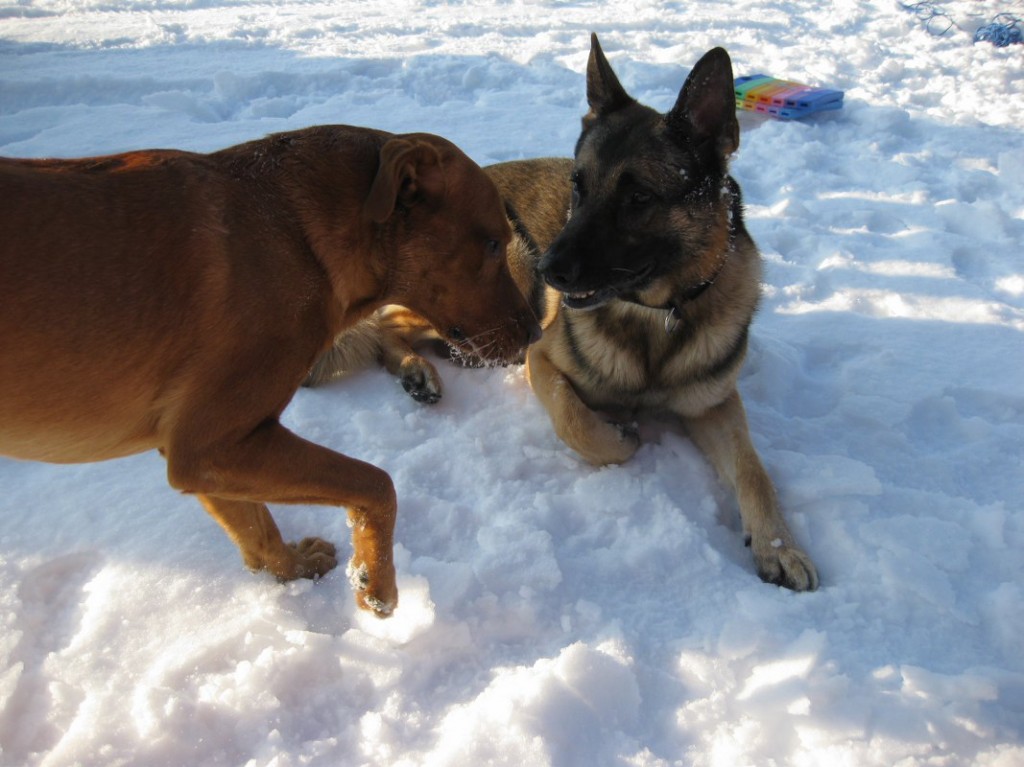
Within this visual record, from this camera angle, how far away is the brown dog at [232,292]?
2.06 m

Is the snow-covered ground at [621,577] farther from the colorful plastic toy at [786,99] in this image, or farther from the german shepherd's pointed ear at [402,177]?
the colorful plastic toy at [786,99]

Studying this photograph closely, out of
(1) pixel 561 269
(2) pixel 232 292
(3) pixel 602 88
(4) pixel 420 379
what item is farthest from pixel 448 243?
(3) pixel 602 88

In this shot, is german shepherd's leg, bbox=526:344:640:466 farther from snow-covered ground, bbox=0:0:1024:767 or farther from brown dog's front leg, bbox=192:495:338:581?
brown dog's front leg, bbox=192:495:338:581

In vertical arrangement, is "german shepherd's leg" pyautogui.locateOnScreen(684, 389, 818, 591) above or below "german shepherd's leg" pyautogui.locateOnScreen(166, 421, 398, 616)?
below

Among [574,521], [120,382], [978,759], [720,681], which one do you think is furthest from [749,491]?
[120,382]

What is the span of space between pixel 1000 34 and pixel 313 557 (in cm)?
1035

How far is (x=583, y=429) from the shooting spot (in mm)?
3463

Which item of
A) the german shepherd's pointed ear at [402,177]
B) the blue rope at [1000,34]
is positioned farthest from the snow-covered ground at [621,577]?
the blue rope at [1000,34]

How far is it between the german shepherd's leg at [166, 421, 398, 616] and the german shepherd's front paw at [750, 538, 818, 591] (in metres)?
1.41

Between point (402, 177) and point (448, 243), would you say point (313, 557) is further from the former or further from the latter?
point (402, 177)

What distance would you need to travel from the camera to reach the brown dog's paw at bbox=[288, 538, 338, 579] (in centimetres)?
278

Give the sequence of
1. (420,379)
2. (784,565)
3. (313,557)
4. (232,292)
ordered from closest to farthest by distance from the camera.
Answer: (232,292) < (313,557) < (784,565) < (420,379)

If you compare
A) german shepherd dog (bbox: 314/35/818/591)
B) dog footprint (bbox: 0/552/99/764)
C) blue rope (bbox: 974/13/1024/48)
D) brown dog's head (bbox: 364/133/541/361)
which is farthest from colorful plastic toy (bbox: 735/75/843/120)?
dog footprint (bbox: 0/552/99/764)

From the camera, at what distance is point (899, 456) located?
3574mm
